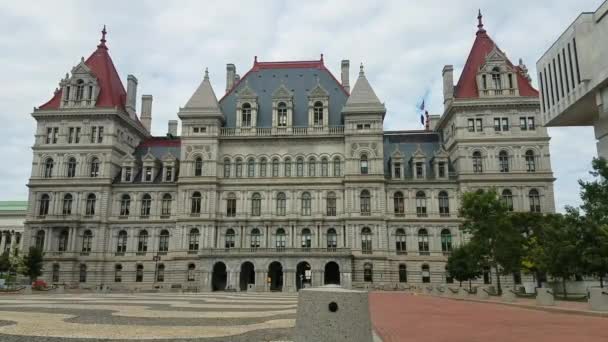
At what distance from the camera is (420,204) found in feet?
190

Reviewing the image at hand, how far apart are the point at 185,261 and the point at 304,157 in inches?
722

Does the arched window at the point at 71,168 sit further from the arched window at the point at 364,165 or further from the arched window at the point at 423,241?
the arched window at the point at 423,241

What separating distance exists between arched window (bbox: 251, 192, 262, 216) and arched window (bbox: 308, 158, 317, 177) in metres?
6.64

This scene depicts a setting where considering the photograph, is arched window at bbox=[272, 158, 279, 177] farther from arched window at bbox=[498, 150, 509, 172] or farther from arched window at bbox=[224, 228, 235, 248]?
arched window at bbox=[498, 150, 509, 172]

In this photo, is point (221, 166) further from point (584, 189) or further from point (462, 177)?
point (584, 189)

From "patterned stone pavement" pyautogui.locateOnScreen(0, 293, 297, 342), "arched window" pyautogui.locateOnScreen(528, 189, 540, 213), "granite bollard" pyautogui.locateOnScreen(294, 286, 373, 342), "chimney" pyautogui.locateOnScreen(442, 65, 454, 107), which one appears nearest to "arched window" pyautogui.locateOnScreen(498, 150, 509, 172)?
"arched window" pyautogui.locateOnScreen(528, 189, 540, 213)

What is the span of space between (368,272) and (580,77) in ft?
95.3

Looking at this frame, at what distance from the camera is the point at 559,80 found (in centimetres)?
4100

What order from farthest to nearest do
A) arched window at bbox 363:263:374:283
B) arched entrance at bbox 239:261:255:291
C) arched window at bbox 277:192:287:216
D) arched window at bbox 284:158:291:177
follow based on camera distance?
arched window at bbox 284:158:291:177
arched window at bbox 277:192:287:216
arched entrance at bbox 239:261:255:291
arched window at bbox 363:263:374:283

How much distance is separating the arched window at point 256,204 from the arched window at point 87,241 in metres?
19.8

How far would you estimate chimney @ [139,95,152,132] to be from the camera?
242 feet

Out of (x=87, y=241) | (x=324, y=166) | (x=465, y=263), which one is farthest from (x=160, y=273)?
(x=465, y=263)

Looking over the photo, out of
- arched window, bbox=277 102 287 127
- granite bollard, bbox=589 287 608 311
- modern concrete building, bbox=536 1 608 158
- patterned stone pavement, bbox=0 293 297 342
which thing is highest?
arched window, bbox=277 102 287 127

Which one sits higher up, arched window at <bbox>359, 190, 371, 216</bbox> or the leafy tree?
arched window at <bbox>359, 190, 371, 216</bbox>
